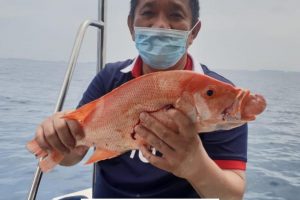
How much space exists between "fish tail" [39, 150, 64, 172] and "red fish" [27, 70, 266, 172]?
0.39 ft

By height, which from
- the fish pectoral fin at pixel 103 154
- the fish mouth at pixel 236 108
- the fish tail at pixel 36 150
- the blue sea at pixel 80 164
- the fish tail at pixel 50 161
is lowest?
the blue sea at pixel 80 164

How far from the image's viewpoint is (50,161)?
0.95m

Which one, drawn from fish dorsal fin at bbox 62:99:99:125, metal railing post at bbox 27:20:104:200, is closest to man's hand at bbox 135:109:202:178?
fish dorsal fin at bbox 62:99:99:125

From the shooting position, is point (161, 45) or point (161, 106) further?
point (161, 45)

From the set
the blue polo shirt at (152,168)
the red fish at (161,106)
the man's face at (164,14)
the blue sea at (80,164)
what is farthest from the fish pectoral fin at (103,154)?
the blue sea at (80,164)

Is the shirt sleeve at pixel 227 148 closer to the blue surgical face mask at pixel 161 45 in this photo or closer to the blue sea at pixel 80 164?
the blue surgical face mask at pixel 161 45

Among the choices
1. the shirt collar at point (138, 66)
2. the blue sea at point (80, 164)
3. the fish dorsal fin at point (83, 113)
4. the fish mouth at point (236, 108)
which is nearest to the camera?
the fish mouth at point (236, 108)

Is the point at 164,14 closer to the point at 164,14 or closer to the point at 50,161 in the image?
the point at 164,14

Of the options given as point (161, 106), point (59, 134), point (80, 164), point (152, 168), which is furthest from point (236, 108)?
point (80, 164)

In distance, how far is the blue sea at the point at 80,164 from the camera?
3.51 m

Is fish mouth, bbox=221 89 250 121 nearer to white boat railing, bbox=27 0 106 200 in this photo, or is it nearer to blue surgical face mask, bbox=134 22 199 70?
blue surgical face mask, bbox=134 22 199 70

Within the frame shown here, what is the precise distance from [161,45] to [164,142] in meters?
0.44

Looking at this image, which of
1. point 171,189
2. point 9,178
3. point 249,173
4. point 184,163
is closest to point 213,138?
point 171,189

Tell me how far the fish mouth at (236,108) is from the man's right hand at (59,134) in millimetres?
370
